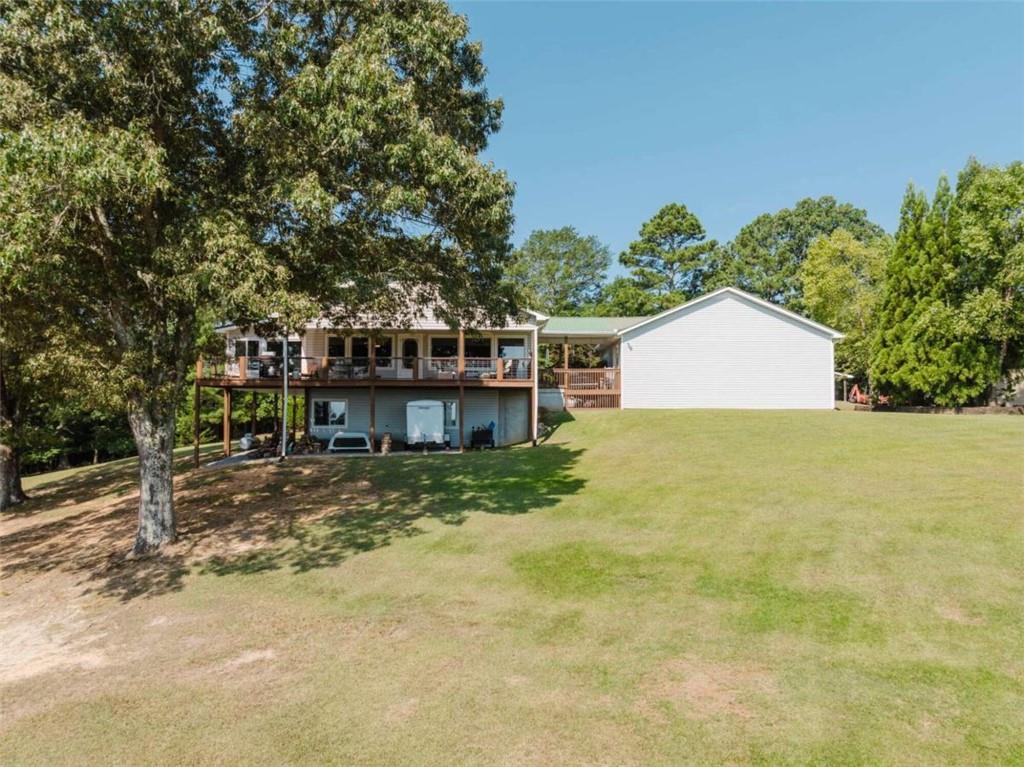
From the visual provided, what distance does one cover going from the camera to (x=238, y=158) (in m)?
10.5

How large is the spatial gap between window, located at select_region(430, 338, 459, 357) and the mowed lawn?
37.4 ft

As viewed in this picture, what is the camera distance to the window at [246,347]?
2212 centimetres

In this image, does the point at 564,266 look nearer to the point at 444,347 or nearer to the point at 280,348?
the point at 444,347

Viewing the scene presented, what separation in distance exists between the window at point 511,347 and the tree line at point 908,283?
6.35ft

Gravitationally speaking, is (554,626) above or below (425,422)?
below

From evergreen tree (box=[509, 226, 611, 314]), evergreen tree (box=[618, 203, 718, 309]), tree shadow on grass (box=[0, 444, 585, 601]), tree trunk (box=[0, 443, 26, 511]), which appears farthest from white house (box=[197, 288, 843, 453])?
evergreen tree (box=[509, 226, 611, 314])

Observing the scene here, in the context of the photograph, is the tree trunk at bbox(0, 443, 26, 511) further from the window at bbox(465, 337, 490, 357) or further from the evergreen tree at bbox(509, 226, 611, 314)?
the evergreen tree at bbox(509, 226, 611, 314)

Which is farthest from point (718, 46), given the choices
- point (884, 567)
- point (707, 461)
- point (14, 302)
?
point (14, 302)

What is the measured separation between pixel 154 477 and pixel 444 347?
1424 cm

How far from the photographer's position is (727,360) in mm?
25188

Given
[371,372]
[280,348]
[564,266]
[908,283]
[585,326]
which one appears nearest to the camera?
[371,372]

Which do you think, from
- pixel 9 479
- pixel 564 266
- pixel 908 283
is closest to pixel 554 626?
pixel 9 479

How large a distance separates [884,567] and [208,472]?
57.2ft

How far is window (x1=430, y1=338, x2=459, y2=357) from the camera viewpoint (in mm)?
23766
